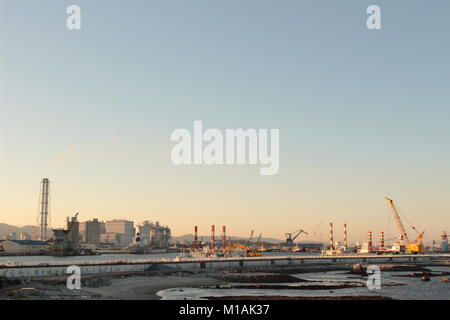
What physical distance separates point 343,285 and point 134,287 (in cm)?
4434
